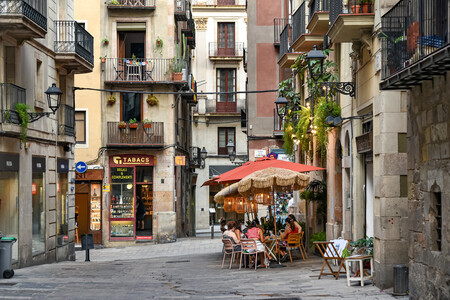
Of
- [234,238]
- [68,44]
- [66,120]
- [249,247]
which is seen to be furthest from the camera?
[66,120]

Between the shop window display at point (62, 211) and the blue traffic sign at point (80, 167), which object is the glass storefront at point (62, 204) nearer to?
the shop window display at point (62, 211)

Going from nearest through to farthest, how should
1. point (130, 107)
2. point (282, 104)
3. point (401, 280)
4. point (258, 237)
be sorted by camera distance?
point (401, 280) < point (258, 237) < point (282, 104) < point (130, 107)

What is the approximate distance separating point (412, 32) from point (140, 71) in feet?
81.9

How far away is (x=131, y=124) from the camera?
35.0 m

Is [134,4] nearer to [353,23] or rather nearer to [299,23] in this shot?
[299,23]

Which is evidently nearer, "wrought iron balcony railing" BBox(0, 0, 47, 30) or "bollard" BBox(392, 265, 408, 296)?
"bollard" BBox(392, 265, 408, 296)

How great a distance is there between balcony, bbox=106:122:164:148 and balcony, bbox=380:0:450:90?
22.6 metres

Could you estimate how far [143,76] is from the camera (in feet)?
117

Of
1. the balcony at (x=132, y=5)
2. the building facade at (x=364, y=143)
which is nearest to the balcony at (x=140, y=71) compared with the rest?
the balcony at (x=132, y=5)

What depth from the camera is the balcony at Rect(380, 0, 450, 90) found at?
394 inches

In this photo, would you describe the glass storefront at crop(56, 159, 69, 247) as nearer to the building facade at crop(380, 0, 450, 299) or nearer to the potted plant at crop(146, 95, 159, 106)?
the potted plant at crop(146, 95, 159, 106)

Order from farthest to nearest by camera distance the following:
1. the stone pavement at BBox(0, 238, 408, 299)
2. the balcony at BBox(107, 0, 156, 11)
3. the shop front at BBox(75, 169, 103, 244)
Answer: the balcony at BBox(107, 0, 156, 11)
the shop front at BBox(75, 169, 103, 244)
the stone pavement at BBox(0, 238, 408, 299)

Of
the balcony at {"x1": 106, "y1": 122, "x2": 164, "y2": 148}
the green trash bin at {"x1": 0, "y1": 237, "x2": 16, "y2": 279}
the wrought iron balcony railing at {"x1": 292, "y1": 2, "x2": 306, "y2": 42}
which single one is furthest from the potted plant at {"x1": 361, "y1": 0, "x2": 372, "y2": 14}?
the balcony at {"x1": 106, "y1": 122, "x2": 164, "y2": 148}

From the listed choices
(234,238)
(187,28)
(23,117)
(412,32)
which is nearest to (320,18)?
(234,238)
